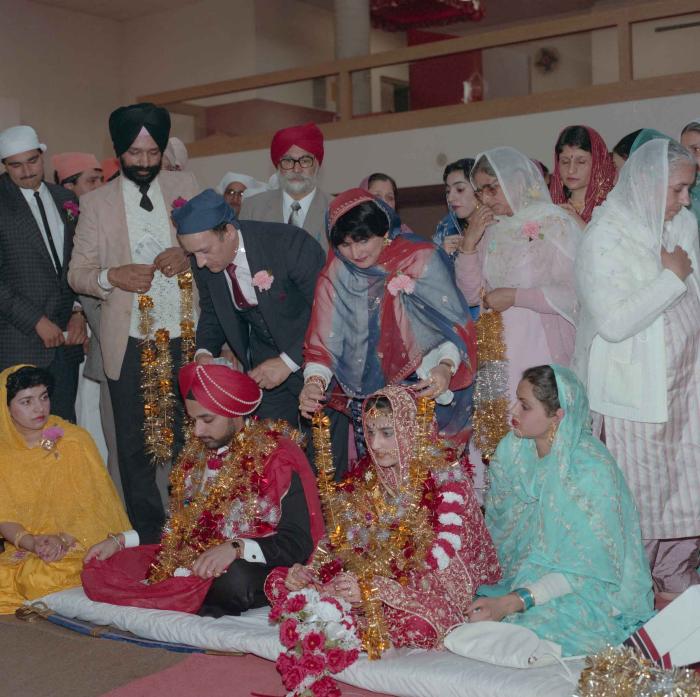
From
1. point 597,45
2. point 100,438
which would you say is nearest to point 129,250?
point 100,438

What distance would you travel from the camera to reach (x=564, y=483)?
11.3 ft

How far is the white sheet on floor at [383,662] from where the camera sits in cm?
300

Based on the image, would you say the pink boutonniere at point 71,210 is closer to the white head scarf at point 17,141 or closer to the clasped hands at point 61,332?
the white head scarf at point 17,141

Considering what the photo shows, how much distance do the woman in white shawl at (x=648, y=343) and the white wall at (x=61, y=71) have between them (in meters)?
9.58

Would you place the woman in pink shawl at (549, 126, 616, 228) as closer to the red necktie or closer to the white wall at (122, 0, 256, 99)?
the red necktie

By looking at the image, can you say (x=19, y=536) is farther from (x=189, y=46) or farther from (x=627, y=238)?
(x=189, y=46)

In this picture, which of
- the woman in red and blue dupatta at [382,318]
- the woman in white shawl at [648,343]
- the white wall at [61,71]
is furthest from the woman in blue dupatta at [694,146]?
the white wall at [61,71]

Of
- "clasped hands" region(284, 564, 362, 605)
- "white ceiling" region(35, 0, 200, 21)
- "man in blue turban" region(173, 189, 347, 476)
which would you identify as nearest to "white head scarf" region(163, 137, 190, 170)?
"man in blue turban" region(173, 189, 347, 476)

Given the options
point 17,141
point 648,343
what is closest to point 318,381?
point 648,343

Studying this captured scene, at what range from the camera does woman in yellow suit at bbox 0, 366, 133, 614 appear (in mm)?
4359

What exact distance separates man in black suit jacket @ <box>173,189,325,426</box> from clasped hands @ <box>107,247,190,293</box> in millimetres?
150

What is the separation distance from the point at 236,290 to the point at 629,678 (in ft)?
7.61

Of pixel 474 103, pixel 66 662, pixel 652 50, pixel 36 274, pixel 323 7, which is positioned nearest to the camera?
pixel 66 662

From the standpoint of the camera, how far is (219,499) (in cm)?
400
